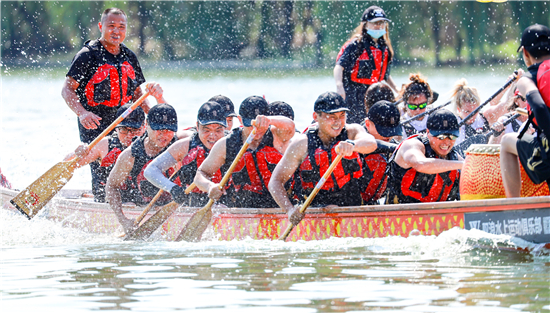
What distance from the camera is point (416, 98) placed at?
31.1ft

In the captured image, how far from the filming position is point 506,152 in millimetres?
6609

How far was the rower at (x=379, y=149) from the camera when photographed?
7.63 meters

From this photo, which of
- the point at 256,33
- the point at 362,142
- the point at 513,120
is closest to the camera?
the point at 362,142

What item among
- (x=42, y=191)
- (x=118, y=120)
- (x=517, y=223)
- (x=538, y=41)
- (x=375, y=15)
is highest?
(x=375, y=15)

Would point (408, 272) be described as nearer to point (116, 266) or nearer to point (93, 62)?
point (116, 266)

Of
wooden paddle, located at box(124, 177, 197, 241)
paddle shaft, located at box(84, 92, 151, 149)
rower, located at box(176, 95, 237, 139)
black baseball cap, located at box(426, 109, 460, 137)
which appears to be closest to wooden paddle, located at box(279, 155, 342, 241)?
black baseball cap, located at box(426, 109, 460, 137)

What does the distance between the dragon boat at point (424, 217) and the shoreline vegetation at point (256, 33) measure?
31.3 m

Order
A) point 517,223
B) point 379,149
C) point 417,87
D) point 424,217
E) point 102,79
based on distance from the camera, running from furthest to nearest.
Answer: point 417,87
point 102,79
point 379,149
point 424,217
point 517,223

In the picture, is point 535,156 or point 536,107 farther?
point 535,156

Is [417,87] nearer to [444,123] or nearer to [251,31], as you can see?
[444,123]

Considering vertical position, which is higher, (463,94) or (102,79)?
(102,79)

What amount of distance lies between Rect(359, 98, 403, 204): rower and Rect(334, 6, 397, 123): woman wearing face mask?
98.0 inches

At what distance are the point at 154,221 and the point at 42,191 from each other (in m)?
1.66

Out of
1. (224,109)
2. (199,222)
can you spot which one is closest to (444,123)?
(224,109)
